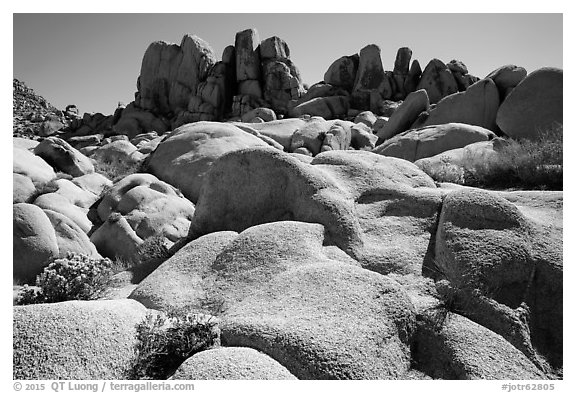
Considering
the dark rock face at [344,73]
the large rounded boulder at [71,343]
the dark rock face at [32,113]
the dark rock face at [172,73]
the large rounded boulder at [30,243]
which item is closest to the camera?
the large rounded boulder at [71,343]

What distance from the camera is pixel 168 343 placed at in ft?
16.1

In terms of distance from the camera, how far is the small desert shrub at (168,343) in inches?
185

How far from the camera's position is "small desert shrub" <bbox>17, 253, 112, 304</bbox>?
7145 millimetres

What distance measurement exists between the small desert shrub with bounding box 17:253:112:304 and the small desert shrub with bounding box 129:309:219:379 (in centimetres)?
257

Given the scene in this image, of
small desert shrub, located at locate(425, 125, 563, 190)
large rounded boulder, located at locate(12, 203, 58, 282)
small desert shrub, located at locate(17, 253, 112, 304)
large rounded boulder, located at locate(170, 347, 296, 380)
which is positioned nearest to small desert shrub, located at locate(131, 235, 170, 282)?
small desert shrub, located at locate(17, 253, 112, 304)

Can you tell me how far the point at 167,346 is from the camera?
16.0ft

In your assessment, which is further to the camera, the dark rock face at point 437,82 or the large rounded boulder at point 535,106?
the dark rock face at point 437,82

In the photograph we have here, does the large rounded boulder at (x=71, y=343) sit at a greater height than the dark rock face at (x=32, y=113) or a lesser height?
lesser

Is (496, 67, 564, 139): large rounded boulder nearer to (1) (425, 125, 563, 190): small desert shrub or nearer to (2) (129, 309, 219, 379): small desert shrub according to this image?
(1) (425, 125, 563, 190): small desert shrub

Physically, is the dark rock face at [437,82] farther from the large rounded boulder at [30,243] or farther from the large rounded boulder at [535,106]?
the large rounded boulder at [30,243]

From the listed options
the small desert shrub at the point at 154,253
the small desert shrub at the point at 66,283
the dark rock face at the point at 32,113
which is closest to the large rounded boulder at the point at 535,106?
the small desert shrub at the point at 154,253

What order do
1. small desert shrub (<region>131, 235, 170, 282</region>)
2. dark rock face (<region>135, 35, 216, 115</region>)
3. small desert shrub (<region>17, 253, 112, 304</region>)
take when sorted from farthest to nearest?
dark rock face (<region>135, 35, 216, 115</region>), small desert shrub (<region>131, 235, 170, 282</region>), small desert shrub (<region>17, 253, 112, 304</region>)

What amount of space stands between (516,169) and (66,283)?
38.6 feet

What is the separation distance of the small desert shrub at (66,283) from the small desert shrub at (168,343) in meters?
2.57
